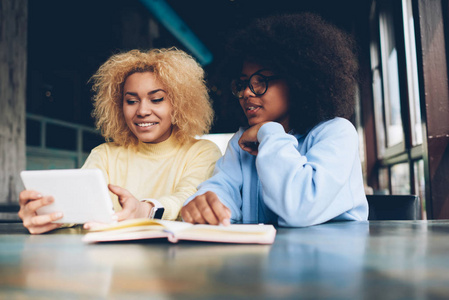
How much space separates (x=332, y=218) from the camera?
1.26m

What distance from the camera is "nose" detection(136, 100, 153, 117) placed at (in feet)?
5.41

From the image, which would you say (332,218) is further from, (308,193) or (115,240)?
(115,240)

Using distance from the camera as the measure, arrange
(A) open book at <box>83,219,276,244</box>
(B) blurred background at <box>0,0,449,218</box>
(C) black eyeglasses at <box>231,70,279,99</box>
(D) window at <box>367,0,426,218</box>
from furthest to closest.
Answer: (D) window at <box>367,0,426,218</box> < (B) blurred background at <box>0,0,449,218</box> < (C) black eyeglasses at <box>231,70,279,99</box> < (A) open book at <box>83,219,276,244</box>

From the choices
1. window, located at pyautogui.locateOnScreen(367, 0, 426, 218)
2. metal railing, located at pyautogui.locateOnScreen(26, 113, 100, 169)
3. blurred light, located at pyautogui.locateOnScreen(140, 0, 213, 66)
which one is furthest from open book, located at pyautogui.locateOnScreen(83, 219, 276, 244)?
blurred light, located at pyautogui.locateOnScreen(140, 0, 213, 66)

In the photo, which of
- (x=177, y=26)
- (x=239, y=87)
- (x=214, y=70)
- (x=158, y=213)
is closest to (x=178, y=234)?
(x=158, y=213)

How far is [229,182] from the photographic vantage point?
4.82ft

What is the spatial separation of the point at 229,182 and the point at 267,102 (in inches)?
13.5

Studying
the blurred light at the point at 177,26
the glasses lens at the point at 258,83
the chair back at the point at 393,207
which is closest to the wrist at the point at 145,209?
the glasses lens at the point at 258,83

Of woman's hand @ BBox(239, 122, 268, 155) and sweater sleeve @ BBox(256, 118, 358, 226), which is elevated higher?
woman's hand @ BBox(239, 122, 268, 155)

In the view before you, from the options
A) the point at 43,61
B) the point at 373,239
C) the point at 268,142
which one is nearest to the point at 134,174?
the point at 268,142

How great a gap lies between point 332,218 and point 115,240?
73 cm

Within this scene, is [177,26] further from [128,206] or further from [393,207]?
[128,206]

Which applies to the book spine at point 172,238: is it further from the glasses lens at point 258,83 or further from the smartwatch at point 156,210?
the glasses lens at point 258,83

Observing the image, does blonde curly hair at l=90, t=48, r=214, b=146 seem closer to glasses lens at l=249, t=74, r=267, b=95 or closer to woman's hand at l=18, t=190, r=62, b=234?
glasses lens at l=249, t=74, r=267, b=95
